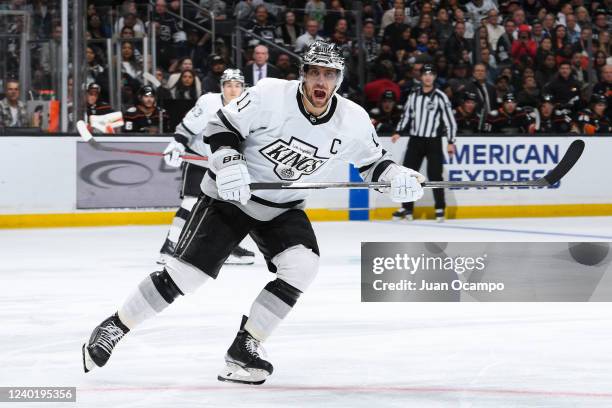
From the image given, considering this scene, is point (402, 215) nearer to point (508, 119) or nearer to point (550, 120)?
point (508, 119)

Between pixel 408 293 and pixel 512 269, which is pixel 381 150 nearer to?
pixel 408 293

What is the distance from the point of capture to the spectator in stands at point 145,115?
10.0 meters

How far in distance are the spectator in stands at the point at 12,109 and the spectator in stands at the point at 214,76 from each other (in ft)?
5.26

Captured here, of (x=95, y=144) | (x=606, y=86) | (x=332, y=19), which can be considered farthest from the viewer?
(x=606, y=86)

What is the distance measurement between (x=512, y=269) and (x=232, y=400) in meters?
3.10

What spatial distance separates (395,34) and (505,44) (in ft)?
4.39

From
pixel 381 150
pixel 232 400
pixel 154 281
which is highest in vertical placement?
pixel 381 150

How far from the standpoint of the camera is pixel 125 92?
1007 cm

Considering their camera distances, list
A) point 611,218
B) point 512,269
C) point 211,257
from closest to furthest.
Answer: point 211,257, point 512,269, point 611,218

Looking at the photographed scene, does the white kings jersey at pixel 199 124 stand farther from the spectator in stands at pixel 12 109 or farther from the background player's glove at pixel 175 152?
the spectator in stands at pixel 12 109

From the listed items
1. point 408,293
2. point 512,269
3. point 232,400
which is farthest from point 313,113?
point 512,269

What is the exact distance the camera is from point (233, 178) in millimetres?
3602

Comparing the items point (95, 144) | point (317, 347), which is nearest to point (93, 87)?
point (95, 144)

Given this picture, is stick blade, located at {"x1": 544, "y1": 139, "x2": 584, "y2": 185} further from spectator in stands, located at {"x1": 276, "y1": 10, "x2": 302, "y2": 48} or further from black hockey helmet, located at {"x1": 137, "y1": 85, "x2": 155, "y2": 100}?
spectator in stands, located at {"x1": 276, "y1": 10, "x2": 302, "y2": 48}
